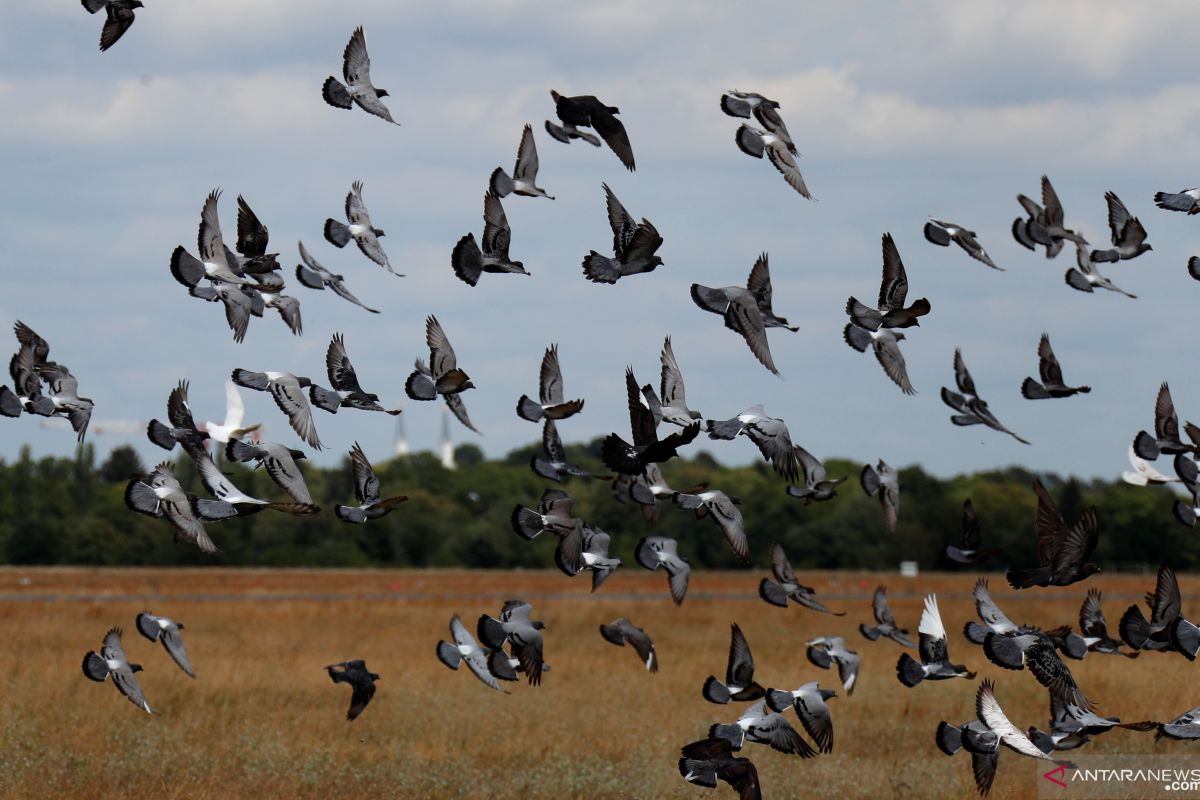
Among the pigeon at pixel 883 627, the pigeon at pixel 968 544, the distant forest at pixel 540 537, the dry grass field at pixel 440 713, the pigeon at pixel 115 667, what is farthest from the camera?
the distant forest at pixel 540 537

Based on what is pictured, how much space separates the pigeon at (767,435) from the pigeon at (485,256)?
259 centimetres

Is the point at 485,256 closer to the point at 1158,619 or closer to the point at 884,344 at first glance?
the point at 884,344

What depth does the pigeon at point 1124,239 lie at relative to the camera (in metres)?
19.6

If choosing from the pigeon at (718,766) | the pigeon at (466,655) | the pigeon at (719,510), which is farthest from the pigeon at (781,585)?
the pigeon at (466,655)

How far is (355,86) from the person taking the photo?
18562mm

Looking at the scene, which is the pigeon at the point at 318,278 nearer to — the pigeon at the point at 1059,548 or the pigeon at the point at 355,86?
the pigeon at the point at 355,86

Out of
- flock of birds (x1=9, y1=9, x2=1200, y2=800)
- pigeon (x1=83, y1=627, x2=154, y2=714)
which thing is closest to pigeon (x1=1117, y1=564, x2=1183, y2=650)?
flock of birds (x1=9, y1=9, x2=1200, y2=800)

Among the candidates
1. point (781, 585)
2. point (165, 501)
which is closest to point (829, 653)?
point (781, 585)

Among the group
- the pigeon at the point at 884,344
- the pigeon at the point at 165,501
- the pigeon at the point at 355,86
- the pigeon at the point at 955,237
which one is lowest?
the pigeon at the point at 165,501

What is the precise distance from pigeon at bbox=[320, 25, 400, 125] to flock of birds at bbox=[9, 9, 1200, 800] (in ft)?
0.07

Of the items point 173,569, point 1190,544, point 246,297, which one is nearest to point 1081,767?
point 246,297

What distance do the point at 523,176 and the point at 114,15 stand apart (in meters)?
4.59

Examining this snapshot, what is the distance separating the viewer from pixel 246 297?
17188mm

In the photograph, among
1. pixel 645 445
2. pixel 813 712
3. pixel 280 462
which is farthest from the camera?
pixel 813 712
